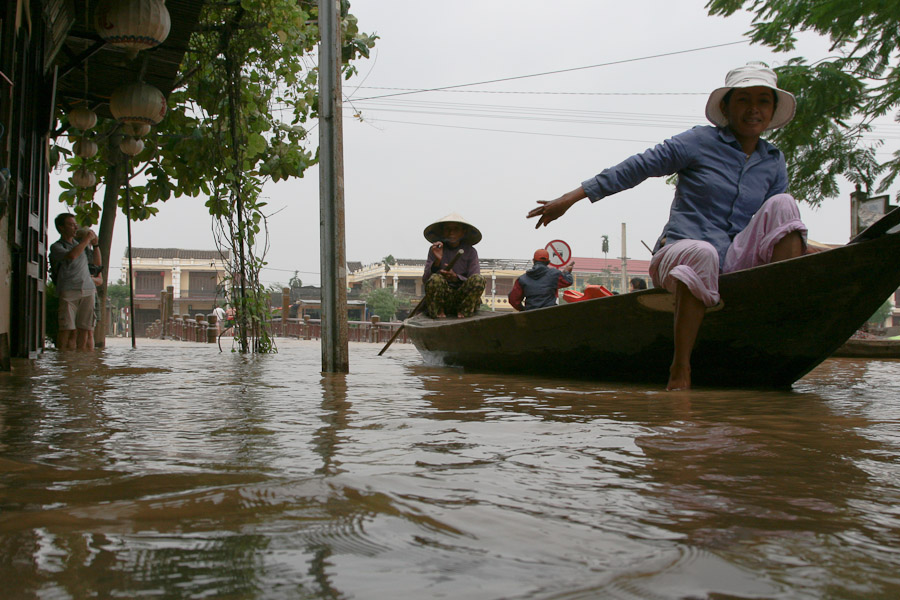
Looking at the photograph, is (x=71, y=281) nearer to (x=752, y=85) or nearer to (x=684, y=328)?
(x=684, y=328)

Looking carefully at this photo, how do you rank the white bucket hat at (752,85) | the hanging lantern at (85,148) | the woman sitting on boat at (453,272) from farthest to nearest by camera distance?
the hanging lantern at (85,148), the woman sitting on boat at (453,272), the white bucket hat at (752,85)

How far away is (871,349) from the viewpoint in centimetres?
667

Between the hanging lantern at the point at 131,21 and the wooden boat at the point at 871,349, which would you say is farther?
the wooden boat at the point at 871,349

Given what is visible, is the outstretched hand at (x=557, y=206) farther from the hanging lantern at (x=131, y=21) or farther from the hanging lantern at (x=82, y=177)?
the hanging lantern at (x=82, y=177)

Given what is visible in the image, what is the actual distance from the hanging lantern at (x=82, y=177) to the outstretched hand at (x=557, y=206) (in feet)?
25.2

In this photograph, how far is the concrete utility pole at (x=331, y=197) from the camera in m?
4.34

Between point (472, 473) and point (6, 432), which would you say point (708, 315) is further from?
point (6, 432)

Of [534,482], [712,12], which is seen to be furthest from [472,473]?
[712,12]

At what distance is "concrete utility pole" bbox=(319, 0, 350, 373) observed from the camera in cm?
434

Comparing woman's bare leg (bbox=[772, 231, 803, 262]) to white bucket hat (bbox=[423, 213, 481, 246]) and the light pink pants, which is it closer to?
the light pink pants

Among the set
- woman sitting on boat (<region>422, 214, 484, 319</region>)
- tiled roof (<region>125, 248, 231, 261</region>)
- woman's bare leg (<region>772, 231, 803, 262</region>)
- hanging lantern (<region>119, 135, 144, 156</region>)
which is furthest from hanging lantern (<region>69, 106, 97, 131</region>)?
tiled roof (<region>125, 248, 231, 261</region>)

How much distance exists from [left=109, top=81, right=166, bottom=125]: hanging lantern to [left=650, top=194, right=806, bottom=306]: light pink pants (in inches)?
194

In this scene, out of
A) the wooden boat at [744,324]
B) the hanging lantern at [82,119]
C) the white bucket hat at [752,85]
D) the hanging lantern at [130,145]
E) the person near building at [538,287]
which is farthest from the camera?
the hanging lantern at [130,145]

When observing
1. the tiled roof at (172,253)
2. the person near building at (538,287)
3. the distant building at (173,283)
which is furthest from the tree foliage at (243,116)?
the tiled roof at (172,253)
